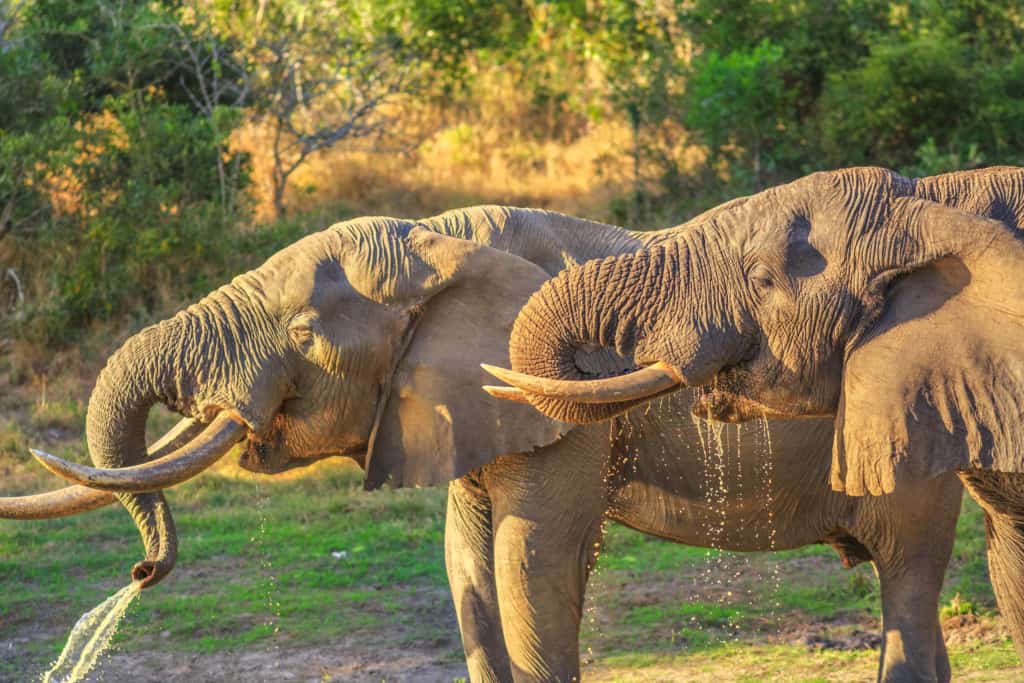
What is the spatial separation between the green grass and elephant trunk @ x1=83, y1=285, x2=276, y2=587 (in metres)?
2.44

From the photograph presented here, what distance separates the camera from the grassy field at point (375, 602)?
24.1 ft

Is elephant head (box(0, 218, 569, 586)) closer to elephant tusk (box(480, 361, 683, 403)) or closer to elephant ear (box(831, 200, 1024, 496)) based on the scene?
elephant tusk (box(480, 361, 683, 403))

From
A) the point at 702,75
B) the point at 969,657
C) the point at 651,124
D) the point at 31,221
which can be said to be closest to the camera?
the point at 969,657

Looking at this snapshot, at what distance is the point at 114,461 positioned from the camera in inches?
210

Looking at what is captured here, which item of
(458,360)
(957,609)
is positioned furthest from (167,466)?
(957,609)

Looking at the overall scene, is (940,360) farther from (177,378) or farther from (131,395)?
(131,395)

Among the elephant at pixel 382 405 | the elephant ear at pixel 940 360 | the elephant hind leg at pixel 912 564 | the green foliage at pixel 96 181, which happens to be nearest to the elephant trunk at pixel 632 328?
the elephant ear at pixel 940 360

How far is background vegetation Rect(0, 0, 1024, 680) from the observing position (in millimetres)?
8211

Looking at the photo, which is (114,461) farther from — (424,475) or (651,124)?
(651,124)

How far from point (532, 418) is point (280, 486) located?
5.42m

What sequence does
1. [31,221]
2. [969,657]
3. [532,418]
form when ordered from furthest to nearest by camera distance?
[31,221], [969,657], [532,418]

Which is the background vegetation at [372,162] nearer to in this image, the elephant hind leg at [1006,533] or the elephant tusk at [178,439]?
Answer: the elephant tusk at [178,439]

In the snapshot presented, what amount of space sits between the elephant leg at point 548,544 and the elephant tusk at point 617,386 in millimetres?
1311

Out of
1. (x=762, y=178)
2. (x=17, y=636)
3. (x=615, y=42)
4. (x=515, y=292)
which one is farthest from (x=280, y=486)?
(x=615, y=42)
